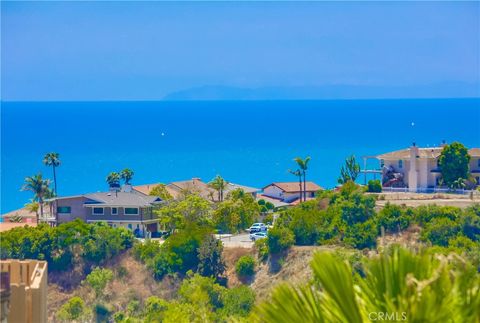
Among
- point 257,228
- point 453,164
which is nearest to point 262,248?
point 257,228

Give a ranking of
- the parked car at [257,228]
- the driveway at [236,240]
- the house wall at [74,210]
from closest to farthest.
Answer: the driveway at [236,240] → the parked car at [257,228] → the house wall at [74,210]

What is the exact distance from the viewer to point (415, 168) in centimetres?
7575

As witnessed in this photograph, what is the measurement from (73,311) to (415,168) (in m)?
A: 24.3

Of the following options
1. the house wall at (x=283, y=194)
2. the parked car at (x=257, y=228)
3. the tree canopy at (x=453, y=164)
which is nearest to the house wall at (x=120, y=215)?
the parked car at (x=257, y=228)

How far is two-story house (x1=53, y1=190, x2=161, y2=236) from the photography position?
75750 mm

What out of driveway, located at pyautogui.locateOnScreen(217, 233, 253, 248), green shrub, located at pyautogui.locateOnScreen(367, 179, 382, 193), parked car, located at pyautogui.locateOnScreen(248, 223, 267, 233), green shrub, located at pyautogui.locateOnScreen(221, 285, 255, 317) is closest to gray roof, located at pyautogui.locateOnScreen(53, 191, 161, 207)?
driveway, located at pyautogui.locateOnScreen(217, 233, 253, 248)

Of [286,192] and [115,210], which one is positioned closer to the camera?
[115,210]

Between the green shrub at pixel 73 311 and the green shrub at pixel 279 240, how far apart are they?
10.3m

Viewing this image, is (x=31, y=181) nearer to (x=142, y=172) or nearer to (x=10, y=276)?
(x=10, y=276)

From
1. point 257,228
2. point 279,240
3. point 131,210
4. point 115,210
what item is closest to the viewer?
point 279,240

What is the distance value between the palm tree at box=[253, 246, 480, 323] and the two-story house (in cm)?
6628

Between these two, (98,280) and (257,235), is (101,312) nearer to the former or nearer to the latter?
(98,280)

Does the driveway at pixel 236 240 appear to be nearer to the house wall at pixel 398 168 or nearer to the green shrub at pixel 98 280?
the green shrub at pixel 98 280

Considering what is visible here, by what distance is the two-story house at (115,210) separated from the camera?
249 feet
